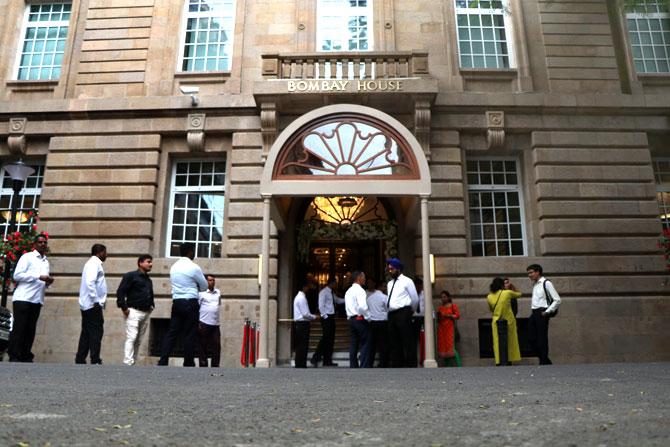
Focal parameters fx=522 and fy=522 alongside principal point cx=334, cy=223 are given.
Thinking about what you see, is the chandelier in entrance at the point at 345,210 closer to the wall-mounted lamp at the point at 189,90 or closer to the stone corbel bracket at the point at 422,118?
the stone corbel bracket at the point at 422,118

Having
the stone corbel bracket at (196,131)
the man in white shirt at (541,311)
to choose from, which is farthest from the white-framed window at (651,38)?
the stone corbel bracket at (196,131)

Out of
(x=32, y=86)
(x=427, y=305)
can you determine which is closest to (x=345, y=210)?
(x=427, y=305)

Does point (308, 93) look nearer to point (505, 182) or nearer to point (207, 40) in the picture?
point (207, 40)

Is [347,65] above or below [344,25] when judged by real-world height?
below

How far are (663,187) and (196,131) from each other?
1242 centimetres

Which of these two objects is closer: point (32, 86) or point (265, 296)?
point (265, 296)

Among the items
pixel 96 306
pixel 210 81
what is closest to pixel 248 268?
pixel 96 306

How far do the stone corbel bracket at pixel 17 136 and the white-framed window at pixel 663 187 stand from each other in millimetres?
16613

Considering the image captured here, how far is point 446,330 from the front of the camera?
11086mm

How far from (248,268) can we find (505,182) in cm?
700

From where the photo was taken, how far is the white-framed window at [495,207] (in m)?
13.2

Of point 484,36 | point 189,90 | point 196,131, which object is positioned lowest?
point 196,131

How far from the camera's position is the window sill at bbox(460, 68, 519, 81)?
13.7 m

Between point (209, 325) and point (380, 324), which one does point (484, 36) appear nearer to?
point (380, 324)
